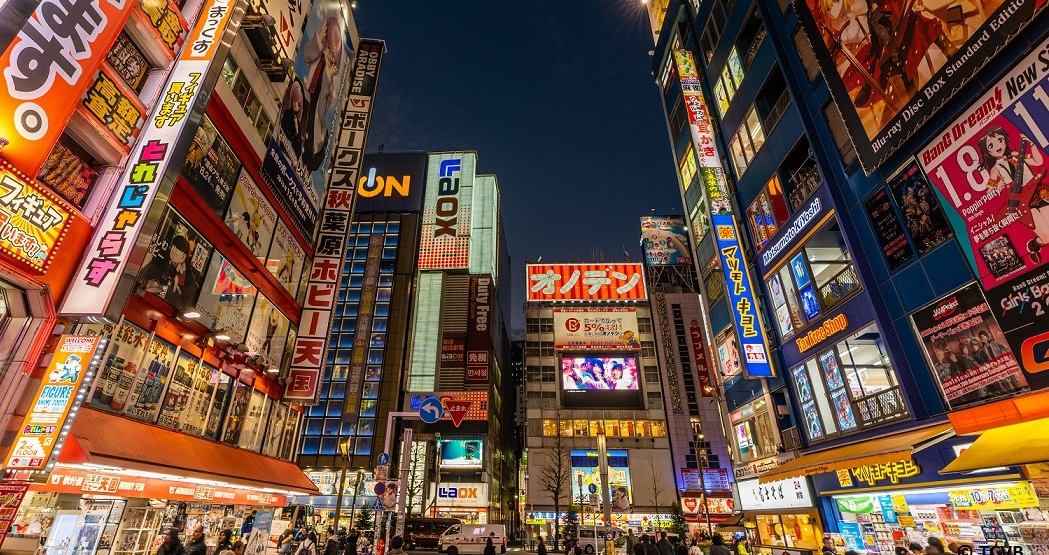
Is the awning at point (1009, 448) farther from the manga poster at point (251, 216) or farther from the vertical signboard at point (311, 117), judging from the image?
the vertical signboard at point (311, 117)

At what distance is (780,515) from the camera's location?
1906 cm

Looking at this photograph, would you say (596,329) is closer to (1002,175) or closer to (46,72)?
(1002,175)

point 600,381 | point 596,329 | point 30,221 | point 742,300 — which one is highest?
point 596,329

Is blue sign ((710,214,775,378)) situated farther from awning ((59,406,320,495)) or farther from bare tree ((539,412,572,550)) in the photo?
bare tree ((539,412,572,550))

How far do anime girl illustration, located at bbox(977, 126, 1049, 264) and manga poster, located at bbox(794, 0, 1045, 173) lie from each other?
163 centimetres

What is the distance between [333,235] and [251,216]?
18.6ft

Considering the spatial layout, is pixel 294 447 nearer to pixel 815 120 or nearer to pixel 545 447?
pixel 815 120

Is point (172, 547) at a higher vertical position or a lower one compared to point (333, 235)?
lower

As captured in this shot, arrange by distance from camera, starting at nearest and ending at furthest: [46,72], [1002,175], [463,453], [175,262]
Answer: [46,72]
[1002,175]
[175,262]
[463,453]

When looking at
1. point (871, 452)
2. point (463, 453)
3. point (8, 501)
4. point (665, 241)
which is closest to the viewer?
point (8, 501)

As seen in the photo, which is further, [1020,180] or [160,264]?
[160,264]

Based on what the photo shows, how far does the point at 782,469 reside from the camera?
16859 mm

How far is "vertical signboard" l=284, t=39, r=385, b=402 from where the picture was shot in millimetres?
20297

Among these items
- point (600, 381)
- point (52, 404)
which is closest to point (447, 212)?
point (600, 381)
